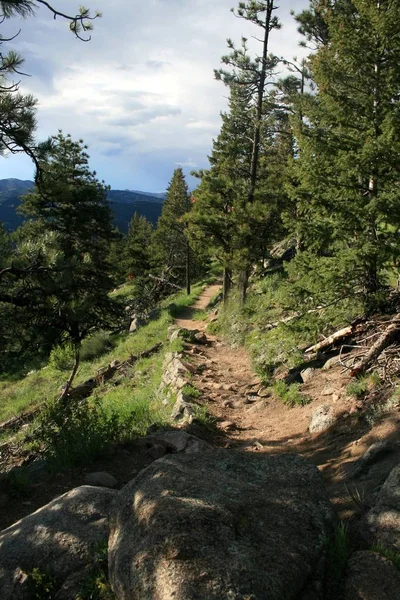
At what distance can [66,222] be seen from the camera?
84.4ft

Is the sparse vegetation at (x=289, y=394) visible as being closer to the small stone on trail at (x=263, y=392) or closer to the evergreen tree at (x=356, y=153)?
the small stone on trail at (x=263, y=392)

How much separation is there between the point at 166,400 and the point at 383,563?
8.07m

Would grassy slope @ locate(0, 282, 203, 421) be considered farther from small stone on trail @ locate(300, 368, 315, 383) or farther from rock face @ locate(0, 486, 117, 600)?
rock face @ locate(0, 486, 117, 600)

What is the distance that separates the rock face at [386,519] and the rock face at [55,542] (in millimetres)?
2181

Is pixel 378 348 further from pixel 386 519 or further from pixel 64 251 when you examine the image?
pixel 64 251

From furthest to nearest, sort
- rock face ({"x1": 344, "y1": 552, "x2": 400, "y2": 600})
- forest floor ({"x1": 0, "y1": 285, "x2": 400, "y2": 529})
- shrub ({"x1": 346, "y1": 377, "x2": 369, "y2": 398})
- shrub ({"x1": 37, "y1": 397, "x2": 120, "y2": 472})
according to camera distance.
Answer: shrub ({"x1": 346, "y1": 377, "x2": 369, "y2": 398}) < shrub ({"x1": 37, "y1": 397, "x2": 120, "y2": 472}) < forest floor ({"x1": 0, "y1": 285, "x2": 400, "y2": 529}) < rock face ({"x1": 344, "y1": 552, "x2": 400, "y2": 600})

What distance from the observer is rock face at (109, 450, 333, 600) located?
8.37 ft

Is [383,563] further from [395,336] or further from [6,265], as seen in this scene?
[395,336]

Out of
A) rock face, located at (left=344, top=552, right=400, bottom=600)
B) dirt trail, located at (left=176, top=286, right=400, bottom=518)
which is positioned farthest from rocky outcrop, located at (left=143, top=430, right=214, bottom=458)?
rock face, located at (left=344, top=552, right=400, bottom=600)

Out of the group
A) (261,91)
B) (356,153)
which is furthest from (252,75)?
(356,153)

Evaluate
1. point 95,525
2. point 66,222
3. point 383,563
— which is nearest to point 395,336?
point 383,563

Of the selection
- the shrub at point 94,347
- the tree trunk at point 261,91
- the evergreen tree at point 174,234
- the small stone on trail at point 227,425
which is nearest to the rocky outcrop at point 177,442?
the small stone on trail at point 227,425

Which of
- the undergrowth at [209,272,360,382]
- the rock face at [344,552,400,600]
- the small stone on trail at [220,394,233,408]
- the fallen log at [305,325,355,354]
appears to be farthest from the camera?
the small stone on trail at [220,394,233,408]

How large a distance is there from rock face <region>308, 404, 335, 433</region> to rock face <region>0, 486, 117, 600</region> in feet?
15.4
